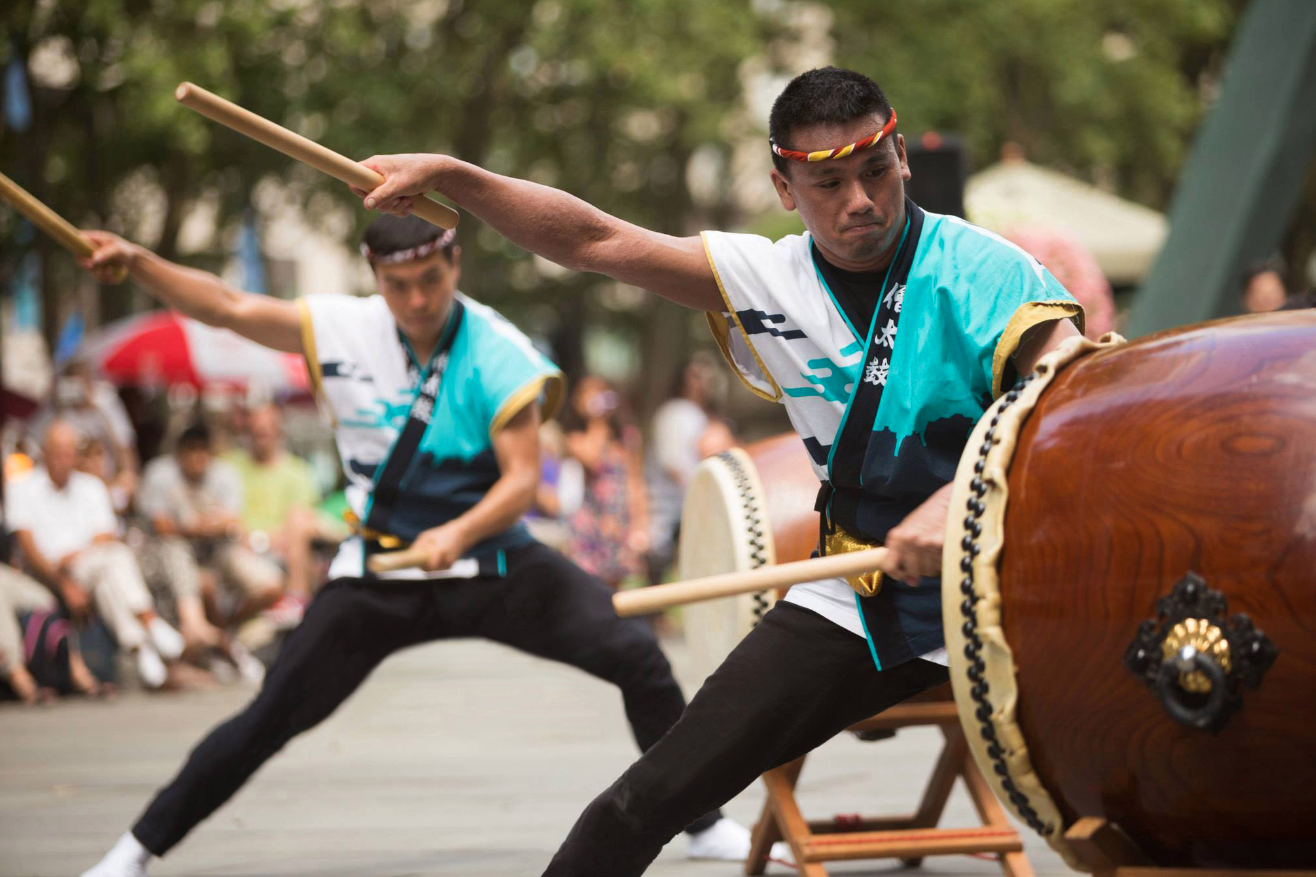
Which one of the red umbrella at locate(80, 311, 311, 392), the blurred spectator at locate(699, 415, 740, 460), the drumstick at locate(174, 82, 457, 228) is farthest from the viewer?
the red umbrella at locate(80, 311, 311, 392)

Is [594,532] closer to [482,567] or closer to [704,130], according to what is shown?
[482,567]

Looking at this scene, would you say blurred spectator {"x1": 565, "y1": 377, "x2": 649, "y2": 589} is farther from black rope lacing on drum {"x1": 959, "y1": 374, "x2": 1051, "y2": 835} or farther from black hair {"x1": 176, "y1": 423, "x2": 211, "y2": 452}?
black rope lacing on drum {"x1": 959, "y1": 374, "x2": 1051, "y2": 835}

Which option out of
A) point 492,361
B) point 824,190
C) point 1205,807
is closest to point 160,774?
A: point 492,361

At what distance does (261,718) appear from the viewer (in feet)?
13.6

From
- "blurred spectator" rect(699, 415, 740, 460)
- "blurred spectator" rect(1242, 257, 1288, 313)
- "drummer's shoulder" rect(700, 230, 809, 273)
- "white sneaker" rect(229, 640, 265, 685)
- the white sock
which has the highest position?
"drummer's shoulder" rect(700, 230, 809, 273)

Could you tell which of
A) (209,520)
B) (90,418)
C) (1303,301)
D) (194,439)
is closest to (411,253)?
(1303,301)

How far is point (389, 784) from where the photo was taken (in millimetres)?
5809

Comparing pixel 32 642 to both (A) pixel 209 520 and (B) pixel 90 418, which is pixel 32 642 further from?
(B) pixel 90 418

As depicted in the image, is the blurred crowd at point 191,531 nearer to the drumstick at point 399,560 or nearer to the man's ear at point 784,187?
the drumstick at point 399,560

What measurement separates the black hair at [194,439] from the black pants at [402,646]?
519cm

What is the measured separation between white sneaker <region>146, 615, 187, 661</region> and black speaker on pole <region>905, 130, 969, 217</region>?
4.77 metres

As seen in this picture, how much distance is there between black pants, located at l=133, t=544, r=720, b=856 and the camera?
13.5 feet

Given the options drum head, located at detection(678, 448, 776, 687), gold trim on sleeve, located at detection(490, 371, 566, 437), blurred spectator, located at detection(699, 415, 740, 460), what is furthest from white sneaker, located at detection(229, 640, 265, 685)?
gold trim on sleeve, located at detection(490, 371, 566, 437)

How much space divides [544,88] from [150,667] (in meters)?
10.4
